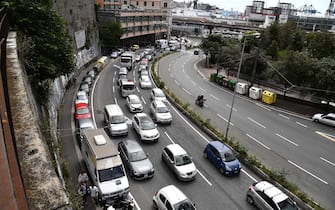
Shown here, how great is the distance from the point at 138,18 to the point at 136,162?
61.8 meters

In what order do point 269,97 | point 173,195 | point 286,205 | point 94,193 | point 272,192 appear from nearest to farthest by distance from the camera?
point 173,195
point 286,205
point 94,193
point 272,192
point 269,97

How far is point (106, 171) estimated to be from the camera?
13.8 meters

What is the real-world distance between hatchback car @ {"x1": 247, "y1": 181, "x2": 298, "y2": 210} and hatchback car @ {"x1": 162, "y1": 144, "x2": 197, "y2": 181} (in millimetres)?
3533

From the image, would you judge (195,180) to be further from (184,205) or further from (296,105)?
(296,105)

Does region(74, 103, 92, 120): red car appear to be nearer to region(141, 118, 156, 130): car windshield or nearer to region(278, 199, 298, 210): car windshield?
region(141, 118, 156, 130): car windshield

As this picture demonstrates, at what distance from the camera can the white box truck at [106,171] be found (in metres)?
13.3

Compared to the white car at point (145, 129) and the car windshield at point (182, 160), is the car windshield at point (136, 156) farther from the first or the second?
the white car at point (145, 129)

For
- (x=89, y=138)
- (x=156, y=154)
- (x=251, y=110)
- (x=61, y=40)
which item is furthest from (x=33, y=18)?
(x=251, y=110)

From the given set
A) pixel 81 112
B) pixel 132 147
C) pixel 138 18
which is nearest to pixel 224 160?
pixel 132 147

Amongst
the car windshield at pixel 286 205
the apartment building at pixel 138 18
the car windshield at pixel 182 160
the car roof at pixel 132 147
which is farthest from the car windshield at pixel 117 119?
the apartment building at pixel 138 18

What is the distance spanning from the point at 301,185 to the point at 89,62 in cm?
4239

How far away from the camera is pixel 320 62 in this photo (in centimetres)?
2883

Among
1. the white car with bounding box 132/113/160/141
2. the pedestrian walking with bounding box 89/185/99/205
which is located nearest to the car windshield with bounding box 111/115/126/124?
the white car with bounding box 132/113/160/141

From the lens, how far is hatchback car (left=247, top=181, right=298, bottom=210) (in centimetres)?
1284
